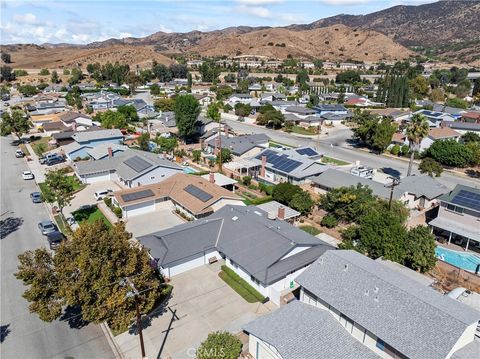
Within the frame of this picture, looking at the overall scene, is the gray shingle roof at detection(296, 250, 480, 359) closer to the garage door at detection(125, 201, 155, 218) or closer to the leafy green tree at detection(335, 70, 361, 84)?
the garage door at detection(125, 201, 155, 218)

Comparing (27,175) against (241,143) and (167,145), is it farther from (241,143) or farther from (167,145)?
(241,143)

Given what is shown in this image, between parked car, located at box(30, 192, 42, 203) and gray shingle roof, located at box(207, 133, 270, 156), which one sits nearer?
parked car, located at box(30, 192, 42, 203)

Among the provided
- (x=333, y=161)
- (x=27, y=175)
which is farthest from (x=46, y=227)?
(x=333, y=161)

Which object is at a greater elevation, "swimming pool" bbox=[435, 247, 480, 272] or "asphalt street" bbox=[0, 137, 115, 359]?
"asphalt street" bbox=[0, 137, 115, 359]

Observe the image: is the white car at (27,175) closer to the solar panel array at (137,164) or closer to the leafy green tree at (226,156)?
the solar panel array at (137,164)

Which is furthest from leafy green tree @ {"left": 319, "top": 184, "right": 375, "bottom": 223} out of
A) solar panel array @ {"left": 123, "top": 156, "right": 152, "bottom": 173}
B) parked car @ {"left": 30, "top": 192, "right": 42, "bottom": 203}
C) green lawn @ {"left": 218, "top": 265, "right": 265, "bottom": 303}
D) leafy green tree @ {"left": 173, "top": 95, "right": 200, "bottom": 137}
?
leafy green tree @ {"left": 173, "top": 95, "right": 200, "bottom": 137}

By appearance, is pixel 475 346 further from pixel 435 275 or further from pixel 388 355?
pixel 435 275

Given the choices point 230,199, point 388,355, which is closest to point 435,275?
point 388,355
